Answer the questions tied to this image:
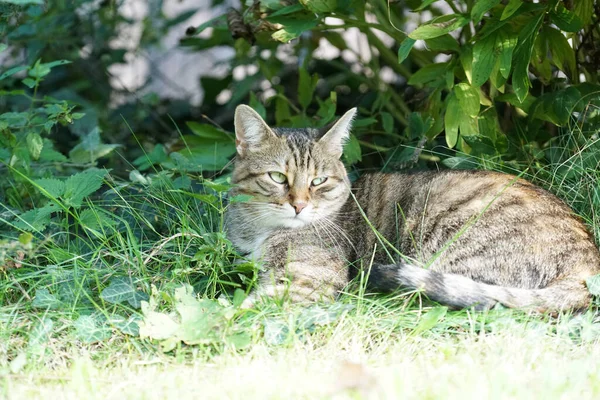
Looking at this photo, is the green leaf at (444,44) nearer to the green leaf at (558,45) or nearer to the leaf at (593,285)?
the green leaf at (558,45)

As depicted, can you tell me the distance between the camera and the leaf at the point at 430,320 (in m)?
3.16

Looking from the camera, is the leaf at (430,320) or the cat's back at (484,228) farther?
the cat's back at (484,228)

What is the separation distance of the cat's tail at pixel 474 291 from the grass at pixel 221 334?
2.5 inches

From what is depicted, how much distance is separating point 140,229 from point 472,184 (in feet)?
5.96

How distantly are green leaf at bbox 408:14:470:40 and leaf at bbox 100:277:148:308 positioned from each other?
1.77 meters

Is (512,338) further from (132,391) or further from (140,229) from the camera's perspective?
(140,229)

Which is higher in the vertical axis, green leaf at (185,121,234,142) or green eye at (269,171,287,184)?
green eye at (269,171,287,184)

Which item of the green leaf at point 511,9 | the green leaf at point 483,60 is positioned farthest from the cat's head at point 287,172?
the green leaf at point 511,9

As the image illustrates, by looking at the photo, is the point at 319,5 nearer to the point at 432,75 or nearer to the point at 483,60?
the point at 432,75

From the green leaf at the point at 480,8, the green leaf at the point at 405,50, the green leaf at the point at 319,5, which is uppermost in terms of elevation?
the green leaf at the point at 480,8

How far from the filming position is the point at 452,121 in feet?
13.0

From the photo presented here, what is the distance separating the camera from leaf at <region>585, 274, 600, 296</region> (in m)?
3.32

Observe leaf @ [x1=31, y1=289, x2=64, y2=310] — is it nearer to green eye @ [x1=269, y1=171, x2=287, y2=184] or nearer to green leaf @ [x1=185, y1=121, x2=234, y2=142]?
green eye @ [x1=269, y1=171, x2=287, y2=184]

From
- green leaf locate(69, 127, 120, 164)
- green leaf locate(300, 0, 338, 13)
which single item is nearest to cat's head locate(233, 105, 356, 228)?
green leaf locate(300, 0, 338, 13)
